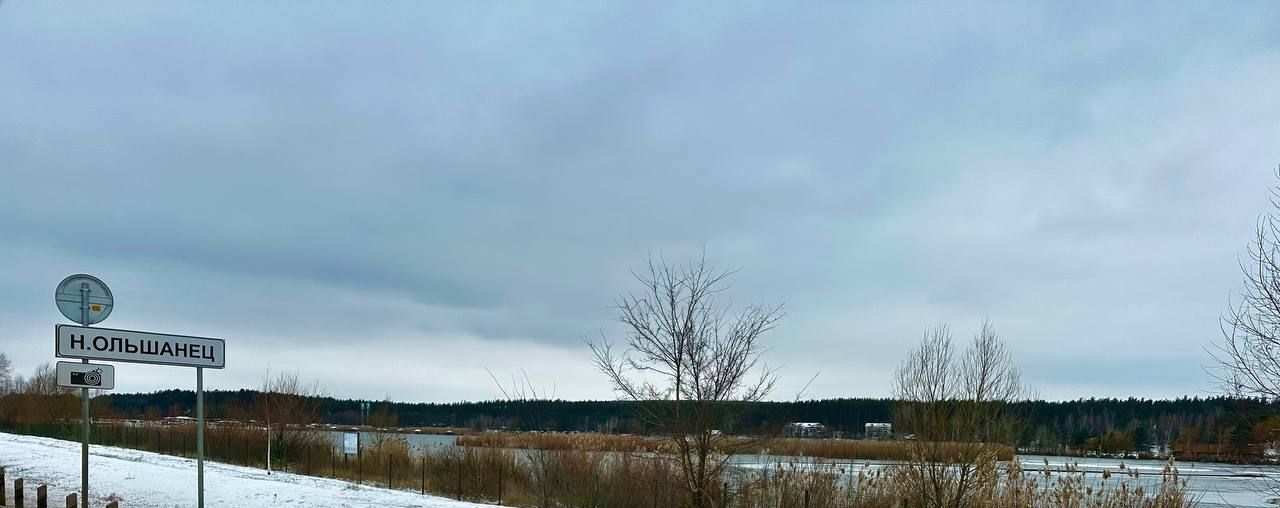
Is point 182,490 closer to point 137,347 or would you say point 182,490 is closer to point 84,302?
point 137,347

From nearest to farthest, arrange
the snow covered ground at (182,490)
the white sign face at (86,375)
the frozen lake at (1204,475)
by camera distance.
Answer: the white sign face at (86,375), the frozen lake at (1204,475), the snow covered ground at (182,490)

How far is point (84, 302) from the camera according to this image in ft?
42.1

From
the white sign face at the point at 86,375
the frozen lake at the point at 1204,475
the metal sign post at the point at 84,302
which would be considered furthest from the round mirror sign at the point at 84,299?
the frozen lake at the point at 1204,475

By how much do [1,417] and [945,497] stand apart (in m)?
83.1

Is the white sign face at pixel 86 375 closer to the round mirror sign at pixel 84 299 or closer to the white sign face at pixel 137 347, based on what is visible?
the white sign face at pixel 137 347

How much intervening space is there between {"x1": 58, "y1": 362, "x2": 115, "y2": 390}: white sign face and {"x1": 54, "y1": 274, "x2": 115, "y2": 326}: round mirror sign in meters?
0.65

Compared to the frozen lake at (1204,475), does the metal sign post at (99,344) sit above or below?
above

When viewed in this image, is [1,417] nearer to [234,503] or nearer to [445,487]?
[445,487]

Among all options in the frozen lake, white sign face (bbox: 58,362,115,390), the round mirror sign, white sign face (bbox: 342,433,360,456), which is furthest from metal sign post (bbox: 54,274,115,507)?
white sign face (bbox: 342,433,360,456)

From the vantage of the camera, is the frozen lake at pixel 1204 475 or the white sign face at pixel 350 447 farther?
the white sign face at pixel 350 447

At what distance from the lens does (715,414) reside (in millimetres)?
14781

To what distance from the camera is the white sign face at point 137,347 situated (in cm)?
1246

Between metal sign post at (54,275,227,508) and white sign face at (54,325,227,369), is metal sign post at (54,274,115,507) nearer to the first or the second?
metal sign post at (54,275,227,508)

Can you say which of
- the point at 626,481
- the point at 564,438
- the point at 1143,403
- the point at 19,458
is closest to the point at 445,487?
the point at 564,438
